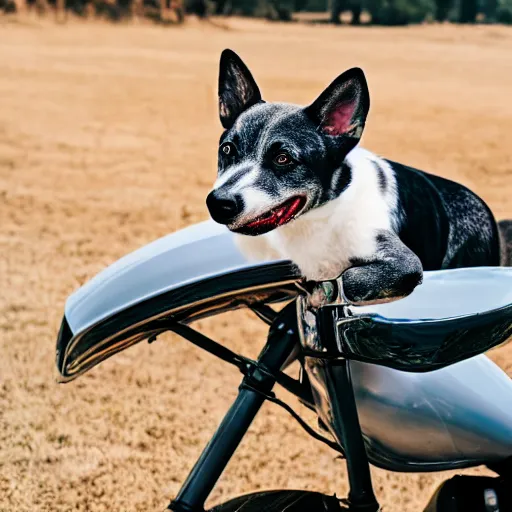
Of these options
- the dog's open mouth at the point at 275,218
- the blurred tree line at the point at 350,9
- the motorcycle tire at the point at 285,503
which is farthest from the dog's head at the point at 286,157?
the blurred tree line at the point at 350,9

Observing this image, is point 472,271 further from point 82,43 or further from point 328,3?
point 328,3

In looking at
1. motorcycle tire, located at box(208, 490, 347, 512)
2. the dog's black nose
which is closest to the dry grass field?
motorcycle tire, located at box(208, 490, 347, 512)

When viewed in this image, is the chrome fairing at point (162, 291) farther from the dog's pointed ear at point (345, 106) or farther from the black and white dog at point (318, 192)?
the dog's pointed ear at point (345, 106)

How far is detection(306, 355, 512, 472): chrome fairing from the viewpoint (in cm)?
142

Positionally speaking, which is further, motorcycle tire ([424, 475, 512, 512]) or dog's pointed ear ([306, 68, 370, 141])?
motorcycle tire ([424, 475, 512, 512])

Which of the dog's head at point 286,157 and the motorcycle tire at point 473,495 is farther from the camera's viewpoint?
the motorcycle tire at point 473,495

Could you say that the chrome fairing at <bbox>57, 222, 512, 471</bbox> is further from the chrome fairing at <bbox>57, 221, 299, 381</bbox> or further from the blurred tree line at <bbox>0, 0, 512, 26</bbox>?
the blurred tree line at <bbox>0, 0, 512, 26</bbox>

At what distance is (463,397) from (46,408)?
2176 mm

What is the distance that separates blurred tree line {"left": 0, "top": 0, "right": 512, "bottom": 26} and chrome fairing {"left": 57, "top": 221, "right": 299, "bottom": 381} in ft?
67.1

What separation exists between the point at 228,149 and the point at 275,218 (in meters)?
0.13

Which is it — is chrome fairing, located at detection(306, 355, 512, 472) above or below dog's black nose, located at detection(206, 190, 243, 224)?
below

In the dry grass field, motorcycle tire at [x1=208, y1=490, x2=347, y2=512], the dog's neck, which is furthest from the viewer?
the dry grass field

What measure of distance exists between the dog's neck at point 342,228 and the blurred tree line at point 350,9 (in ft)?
67.7

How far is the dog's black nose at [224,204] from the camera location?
1.11 m
